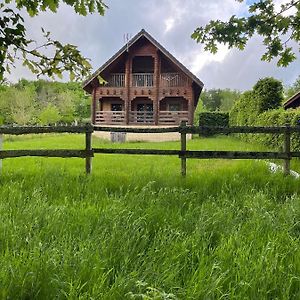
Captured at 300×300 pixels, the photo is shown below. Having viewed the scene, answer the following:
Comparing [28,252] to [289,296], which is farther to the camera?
[28,252]

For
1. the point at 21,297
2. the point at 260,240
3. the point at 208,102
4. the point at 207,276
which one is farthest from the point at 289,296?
the point at 208,102

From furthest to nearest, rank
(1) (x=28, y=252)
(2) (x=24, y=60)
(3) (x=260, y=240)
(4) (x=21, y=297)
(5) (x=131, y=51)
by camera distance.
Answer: (5) (x=131, y=51) → (3) (x=260, y=240) → (1) (x=28, y=252) → (4) (x=21, y=297) → (2) (x=24, y=60)

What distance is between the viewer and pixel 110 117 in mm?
29672

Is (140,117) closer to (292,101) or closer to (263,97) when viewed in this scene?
(263,97)

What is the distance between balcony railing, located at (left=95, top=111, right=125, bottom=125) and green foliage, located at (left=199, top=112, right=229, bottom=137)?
304 inches

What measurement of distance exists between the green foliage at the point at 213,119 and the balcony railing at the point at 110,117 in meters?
7.71

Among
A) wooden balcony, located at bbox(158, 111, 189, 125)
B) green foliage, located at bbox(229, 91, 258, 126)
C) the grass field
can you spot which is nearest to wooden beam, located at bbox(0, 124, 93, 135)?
the grass field

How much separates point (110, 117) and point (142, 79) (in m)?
3.94

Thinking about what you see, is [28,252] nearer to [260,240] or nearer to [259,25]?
[260,240]

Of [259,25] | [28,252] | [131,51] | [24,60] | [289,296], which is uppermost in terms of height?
[131,51]

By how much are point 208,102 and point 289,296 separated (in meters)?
91.6

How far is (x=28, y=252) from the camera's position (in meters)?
2.66

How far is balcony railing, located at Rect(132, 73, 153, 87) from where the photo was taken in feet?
95.0

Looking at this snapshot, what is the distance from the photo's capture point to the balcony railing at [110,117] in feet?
96.3
